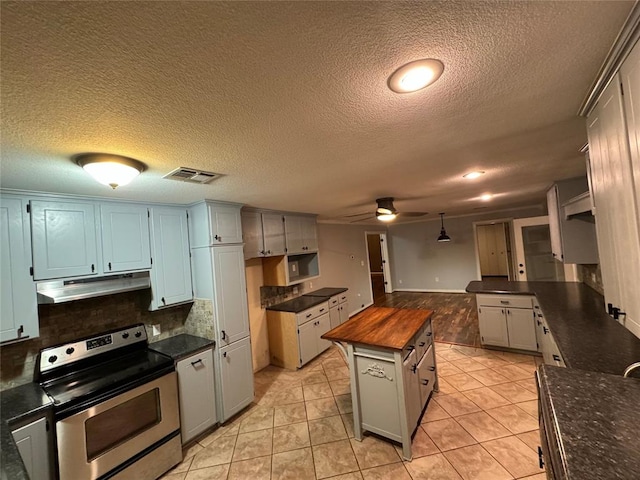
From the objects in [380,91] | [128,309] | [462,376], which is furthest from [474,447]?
[128,309]

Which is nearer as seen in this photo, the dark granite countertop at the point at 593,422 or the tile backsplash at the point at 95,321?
the dark granite countertop at the point at 593,422

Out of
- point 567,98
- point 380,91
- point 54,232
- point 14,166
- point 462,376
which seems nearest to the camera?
point 380,91

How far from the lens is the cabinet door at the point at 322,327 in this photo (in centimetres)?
406

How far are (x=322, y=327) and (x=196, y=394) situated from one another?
210 centimetres

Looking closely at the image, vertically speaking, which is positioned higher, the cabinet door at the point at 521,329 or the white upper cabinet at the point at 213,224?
→ the white upper cabinet at the point at 213,224

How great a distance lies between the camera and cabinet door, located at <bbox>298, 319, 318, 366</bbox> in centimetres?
372

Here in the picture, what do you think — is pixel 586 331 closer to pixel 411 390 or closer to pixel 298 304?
pixel 411 390

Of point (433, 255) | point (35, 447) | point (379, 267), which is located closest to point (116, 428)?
point (35, 447)

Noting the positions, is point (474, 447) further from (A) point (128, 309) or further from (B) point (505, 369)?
(A) point (128, 309)

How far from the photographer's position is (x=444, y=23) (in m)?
0.72

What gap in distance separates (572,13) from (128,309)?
350 cm

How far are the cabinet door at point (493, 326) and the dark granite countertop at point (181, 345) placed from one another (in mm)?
3741

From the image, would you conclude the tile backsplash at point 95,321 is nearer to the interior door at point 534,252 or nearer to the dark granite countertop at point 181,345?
the dark granite countertop at point 181,345

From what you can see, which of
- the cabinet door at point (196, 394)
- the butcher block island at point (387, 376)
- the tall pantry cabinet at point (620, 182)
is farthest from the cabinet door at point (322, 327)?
the tall pantry cabinet at point (620, 182)
